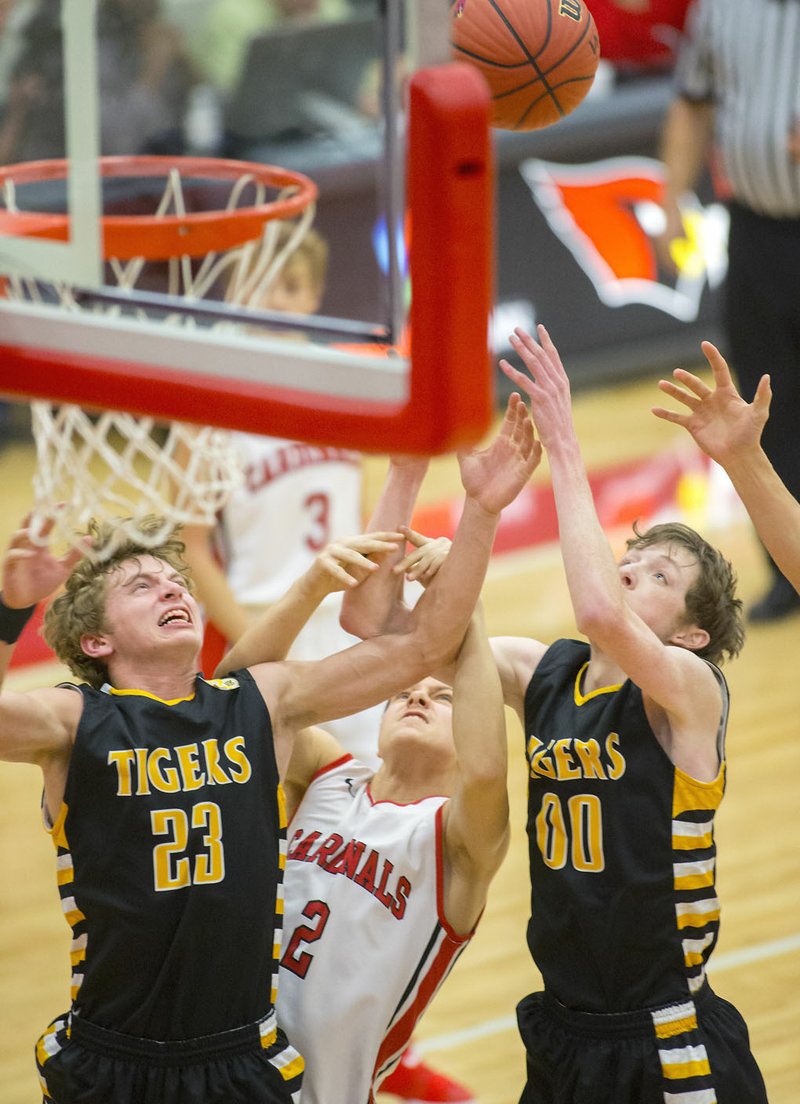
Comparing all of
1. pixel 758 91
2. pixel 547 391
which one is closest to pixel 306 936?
pixel 547 391

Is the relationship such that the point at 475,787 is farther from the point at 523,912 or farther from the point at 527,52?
the point at 523,912

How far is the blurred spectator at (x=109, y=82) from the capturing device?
136 inches

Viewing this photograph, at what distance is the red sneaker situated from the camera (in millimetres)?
4605

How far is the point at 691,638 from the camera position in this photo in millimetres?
3625

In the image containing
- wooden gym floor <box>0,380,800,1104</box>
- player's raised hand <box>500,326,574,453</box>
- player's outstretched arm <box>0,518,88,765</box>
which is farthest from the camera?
wooden gym floor <box>0,380,800,1104</box>

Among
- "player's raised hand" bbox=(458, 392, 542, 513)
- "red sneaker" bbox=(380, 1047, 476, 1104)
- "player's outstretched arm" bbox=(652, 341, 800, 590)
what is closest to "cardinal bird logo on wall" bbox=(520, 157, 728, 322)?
"red sneaker" bbox=(380, 1047, 476, 1104)

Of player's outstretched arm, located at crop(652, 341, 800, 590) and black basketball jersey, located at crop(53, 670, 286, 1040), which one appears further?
player's outstretched arm, located at crop(652, 341, 800, 590)

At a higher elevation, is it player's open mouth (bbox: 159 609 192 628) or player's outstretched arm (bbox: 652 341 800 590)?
player's outstretched arm (bbox: 652 341 800 590)

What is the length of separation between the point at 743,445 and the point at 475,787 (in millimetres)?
900

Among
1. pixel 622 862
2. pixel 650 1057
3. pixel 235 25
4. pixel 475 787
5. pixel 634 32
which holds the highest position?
pixel 235 25

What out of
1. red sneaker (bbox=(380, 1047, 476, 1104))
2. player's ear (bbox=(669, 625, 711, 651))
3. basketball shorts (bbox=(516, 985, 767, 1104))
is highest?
player's ear (bbox=(669, 625, 711, 651))

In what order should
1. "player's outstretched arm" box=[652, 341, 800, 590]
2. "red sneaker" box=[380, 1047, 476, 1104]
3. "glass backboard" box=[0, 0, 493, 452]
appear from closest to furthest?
"glass backboard" box=[0, 0, 493, 452] < "player's outstretched arm" box=[652, 341, 800, 590] < "red sneaker" box=[380, 1047, 476, 1104]

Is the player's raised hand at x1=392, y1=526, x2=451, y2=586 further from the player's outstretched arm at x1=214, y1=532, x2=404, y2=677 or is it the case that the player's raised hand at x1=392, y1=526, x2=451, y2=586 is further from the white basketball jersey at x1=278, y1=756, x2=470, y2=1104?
the white basketball jersey at x1=278, y1=756, x2=470, y2=1104

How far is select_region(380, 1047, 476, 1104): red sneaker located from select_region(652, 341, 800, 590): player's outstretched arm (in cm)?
181
